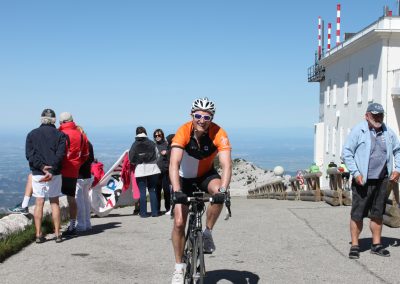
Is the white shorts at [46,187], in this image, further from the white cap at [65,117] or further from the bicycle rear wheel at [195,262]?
the bicycle rear wheel at [195,262]

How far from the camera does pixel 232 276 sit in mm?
6973

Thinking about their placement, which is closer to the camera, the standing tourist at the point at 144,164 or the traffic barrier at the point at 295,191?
the standing tourist at the point at 144,164

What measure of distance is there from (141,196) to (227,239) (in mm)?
4254

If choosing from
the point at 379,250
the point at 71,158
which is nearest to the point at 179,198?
the point at 379,250

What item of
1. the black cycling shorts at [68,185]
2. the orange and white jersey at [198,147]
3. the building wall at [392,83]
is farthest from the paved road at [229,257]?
the building wall at [392,83]

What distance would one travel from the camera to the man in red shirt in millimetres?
9969

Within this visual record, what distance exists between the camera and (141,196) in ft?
44.8

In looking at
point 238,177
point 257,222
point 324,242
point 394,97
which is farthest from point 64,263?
point 238,177

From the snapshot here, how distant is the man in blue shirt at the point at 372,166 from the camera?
816cm

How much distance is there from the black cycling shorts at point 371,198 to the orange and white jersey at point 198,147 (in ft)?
9.47

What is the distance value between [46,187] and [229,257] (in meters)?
3.10

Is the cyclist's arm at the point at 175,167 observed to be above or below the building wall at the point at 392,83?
below

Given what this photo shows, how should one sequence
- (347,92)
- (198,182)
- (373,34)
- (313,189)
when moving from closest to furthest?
(198,182) → (313,189) → (373,34) → (347,92)

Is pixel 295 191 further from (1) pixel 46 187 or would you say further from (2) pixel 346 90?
(2) pixel 346 90
